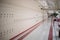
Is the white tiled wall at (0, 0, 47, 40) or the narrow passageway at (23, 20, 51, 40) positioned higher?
the white tiled wall at (0, 0, 47, 40)

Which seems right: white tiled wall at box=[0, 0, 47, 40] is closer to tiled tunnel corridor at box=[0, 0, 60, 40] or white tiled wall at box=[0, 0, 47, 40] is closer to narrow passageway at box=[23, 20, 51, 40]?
tiled tunnel corridor at box=[0, 0, 60, 40]

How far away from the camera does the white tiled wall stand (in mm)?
1883

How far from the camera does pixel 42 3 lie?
2.22m

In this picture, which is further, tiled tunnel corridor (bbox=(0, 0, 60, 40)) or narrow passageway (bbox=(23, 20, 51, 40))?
narrow passageway (bbox=(23, 20, 51, 40))

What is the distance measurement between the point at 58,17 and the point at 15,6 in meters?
0.99

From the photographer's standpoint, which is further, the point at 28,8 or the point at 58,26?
the point at 28,8

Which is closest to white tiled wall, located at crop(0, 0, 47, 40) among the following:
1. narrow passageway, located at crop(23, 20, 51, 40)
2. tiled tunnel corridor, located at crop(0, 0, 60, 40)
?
tiled tunnel corridor, located at crop(0, 0, 60, 40)

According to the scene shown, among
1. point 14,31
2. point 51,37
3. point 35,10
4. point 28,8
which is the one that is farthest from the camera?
point 28,8

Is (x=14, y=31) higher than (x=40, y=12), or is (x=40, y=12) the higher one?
(x=40, y=12)

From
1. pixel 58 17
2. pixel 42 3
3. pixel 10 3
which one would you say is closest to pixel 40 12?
pixel 42 3

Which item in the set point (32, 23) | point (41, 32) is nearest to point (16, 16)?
point (32, 23)

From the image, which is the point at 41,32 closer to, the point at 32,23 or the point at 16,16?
the point at 32,23

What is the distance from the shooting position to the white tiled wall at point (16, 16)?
188 cm

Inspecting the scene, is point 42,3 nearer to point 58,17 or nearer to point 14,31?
point 58,17
